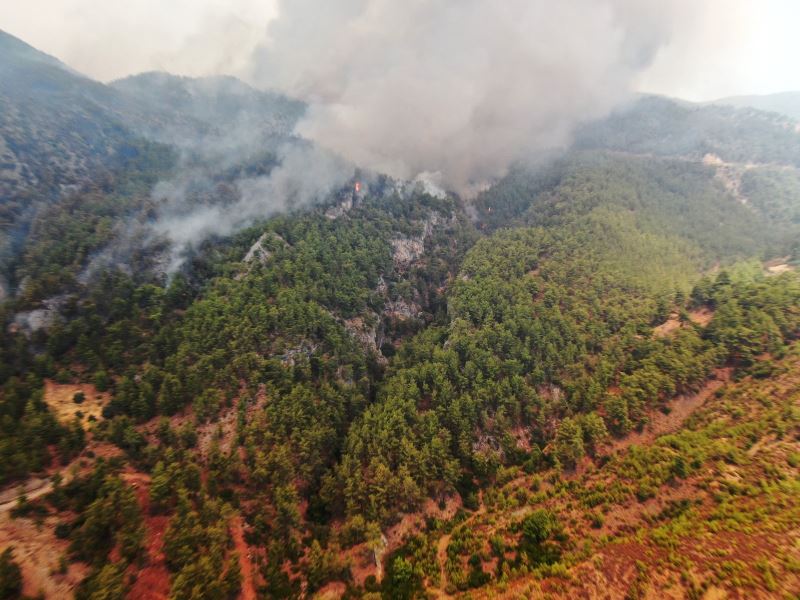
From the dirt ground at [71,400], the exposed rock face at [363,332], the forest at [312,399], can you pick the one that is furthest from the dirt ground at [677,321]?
the dirt ground at [71,400]

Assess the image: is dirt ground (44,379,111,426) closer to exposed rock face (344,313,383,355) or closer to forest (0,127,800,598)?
forest (0,127,800,598)

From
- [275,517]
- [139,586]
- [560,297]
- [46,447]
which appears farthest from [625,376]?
[46,447]

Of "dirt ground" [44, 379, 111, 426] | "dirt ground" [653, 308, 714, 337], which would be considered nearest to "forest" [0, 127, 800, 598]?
"dirt ground" [653, 308, 714, 337]

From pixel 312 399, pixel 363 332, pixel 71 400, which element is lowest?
pixel 312 399

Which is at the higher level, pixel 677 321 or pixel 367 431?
pixel 677 321

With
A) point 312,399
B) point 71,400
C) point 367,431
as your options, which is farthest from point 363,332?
point 71,400

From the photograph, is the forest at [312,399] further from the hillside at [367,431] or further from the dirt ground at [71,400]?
the dirt ground at [71,400]

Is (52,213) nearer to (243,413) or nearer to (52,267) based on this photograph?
(52,267)

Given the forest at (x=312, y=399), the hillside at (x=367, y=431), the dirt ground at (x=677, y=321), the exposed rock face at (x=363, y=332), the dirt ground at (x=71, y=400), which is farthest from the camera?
the exposed rock face at (x=363, y=332)

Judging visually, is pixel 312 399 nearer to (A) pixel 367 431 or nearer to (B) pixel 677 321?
(A) pixel 367 431
